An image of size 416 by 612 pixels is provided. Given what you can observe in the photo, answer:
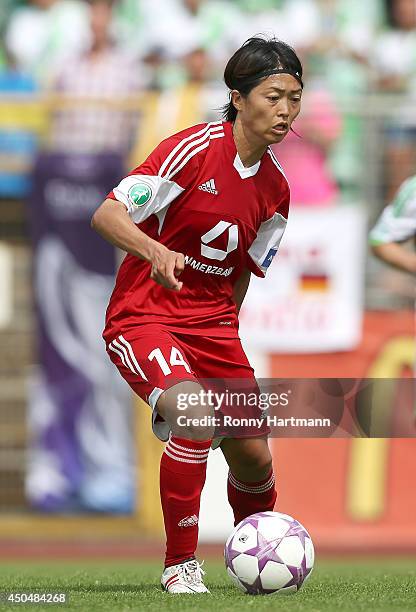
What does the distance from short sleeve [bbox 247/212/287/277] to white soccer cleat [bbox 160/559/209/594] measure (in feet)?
4.69

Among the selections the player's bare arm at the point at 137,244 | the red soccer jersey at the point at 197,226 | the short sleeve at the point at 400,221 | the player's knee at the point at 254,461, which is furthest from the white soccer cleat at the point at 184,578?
the short sleeve at the point at 400,221

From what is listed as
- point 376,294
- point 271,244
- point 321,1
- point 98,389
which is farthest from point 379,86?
point 271,244

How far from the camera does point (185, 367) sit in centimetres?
587

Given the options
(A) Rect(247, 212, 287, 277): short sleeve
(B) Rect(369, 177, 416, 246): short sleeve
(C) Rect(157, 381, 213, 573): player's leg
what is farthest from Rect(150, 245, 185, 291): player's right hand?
(B) Rect(369, 177, 416, 246): short sleeve

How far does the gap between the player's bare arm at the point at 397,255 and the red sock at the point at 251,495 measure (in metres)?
2.39

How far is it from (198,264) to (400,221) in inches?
110

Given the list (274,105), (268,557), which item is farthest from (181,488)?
(274,105)

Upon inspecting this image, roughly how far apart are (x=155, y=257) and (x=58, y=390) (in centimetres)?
744

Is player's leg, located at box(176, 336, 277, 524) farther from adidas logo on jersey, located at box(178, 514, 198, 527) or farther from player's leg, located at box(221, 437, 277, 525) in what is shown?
adidas logo on jersey, located at box(178, 514, 198, 527)

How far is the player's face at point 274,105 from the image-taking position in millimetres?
5980

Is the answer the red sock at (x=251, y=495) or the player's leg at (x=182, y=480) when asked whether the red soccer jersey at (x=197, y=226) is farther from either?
the red sock at (x=251, y=495)

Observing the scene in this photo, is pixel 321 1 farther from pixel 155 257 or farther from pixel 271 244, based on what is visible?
pixel 155 257

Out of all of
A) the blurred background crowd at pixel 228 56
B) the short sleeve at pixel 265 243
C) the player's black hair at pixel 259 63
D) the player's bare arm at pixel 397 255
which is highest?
the blurred background crowd at pixel 228 56

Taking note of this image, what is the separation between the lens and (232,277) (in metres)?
6.40
